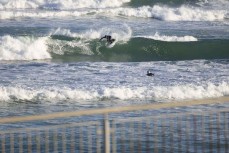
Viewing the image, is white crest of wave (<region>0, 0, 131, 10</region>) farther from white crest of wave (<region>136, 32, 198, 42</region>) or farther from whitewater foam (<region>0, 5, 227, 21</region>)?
white crest of wave (<region>136, 32, 198, 42</region>)

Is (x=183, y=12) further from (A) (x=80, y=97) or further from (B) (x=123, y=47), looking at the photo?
(A) (x=80, y=97)

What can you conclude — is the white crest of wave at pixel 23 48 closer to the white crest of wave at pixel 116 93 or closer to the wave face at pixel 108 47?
the wave face at pixel 108 47

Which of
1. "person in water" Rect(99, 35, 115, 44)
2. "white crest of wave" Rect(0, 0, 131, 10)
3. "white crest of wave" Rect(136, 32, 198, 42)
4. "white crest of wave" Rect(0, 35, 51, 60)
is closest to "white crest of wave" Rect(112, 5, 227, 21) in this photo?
"white crest of wave" Rect(0, 0, 131, 10)

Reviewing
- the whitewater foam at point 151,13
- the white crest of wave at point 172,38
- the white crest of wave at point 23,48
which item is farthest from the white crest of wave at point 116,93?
the whitewater foam at point 151,13

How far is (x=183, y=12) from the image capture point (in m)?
44.5

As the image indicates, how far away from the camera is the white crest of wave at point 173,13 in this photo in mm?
42906

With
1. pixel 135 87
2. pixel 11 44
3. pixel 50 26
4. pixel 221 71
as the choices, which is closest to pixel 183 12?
pixel 50 26

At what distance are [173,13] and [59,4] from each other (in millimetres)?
8183

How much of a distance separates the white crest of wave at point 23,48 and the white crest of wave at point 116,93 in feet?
28.9

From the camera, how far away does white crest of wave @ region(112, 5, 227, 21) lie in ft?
141

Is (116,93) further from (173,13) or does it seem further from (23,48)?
(173,13)

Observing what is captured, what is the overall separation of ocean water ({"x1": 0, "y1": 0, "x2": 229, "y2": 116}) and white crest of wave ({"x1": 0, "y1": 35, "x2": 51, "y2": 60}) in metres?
0.04

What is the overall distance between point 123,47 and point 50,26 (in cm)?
508

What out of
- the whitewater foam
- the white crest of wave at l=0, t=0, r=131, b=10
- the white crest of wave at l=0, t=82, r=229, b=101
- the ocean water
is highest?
the white crest of wave at l=0, t=0, r=131, b=10
